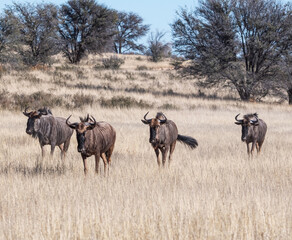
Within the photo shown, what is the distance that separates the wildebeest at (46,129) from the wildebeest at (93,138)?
6.62ft

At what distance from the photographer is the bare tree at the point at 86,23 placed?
164 ft

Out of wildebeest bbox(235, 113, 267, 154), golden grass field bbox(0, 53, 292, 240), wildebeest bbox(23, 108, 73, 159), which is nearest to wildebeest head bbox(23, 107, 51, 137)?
wildebeest bbox(23, 108, 73, 159)

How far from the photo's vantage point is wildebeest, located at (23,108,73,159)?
36.4ft

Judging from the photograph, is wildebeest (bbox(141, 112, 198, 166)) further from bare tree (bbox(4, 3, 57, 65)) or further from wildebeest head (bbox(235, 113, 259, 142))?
bare tree (bbox(4, 3, 57, 65))

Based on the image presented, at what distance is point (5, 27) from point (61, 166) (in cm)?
3210

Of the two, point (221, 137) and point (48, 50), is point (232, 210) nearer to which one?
point (221, 137)

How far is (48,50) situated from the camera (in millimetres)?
43656

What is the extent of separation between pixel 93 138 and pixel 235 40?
28172 mm

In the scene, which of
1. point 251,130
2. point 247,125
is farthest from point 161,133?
point 251,130

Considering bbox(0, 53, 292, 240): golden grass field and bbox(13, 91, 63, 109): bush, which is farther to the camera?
bbox(13, 91, 63, 109): bush

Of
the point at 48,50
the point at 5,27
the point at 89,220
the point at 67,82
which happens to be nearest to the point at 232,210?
the point at 89,220

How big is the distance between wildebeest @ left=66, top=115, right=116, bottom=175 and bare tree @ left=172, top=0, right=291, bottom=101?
82.6 feet

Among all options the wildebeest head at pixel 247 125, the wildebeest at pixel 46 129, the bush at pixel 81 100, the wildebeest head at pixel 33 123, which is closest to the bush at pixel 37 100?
the bush at pixel 81 100

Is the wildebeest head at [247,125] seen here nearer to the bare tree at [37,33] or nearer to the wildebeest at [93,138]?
the wildebeest at [93,138]
